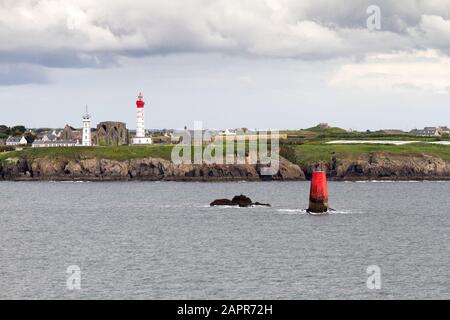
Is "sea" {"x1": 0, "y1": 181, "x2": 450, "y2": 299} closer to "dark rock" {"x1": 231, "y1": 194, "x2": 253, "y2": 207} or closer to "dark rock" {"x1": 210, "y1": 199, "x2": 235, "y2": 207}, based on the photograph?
"dark rock" {"x1": 210, "y1": 199, "x2": 235, "y2": 207}

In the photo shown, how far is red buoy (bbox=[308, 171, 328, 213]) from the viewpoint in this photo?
97688mm

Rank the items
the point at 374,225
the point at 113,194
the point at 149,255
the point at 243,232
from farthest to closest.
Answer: the point at 113,194 → the point at 374,225 → the point at 243,232 → the point at 149,255

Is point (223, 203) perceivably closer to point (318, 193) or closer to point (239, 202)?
point (239, 202)

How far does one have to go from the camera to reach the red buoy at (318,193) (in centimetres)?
9769

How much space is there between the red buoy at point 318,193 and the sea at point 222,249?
150cm

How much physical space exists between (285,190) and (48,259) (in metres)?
100

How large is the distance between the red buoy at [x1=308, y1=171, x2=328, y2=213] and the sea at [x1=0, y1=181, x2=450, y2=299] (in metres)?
1.50

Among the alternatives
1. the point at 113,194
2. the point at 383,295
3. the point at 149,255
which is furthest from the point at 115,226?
the point at 113,194

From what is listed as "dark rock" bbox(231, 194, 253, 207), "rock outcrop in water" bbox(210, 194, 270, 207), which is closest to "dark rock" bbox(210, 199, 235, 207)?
"rock outcrop in water" bbox(210, 194, 270, 207)

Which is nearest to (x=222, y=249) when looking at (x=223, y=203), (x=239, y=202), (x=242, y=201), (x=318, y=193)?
(x=318, y=193)

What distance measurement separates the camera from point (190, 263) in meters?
70.9
